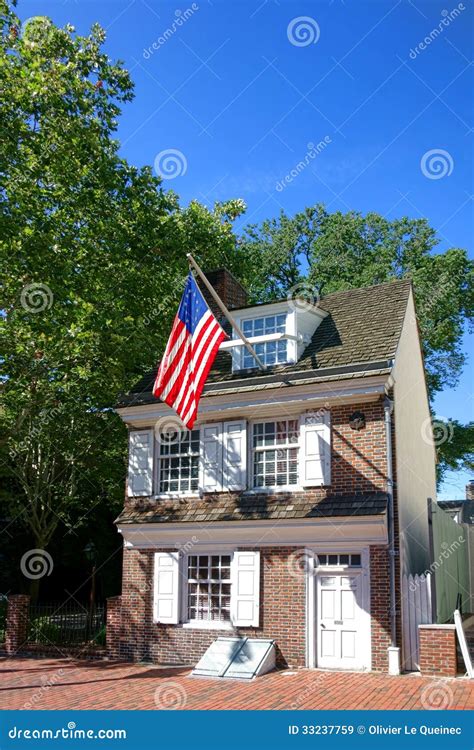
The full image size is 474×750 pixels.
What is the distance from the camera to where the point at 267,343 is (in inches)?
713

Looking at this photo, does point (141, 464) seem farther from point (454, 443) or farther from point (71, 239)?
point (454, 443)

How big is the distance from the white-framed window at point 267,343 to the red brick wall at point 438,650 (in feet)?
23.4

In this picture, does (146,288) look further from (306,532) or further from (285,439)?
(306,532)

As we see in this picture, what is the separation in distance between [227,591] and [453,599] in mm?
6229

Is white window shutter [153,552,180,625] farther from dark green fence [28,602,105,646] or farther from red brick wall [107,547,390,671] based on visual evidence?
dark green fence [28,602,105,646]

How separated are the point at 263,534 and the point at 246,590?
1.29m

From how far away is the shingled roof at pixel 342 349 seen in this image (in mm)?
16016

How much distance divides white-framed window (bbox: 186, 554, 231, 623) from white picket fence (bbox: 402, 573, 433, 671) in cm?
402

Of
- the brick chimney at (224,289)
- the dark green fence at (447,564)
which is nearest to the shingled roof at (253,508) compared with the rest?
the dark green fence at (447,564)

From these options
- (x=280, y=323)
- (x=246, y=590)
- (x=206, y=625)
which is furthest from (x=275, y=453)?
(x=206, y=625)

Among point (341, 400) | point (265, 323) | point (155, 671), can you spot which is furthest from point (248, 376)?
point (155, 671)

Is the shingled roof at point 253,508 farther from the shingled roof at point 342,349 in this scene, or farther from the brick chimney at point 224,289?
the brick chimney at point 224,289

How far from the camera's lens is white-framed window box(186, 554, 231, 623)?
16359mm

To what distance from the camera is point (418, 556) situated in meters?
16.6
